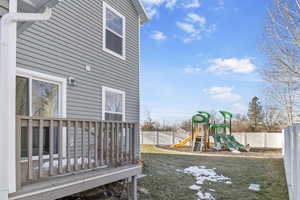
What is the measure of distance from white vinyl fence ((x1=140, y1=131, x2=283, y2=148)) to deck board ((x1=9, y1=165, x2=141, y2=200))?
52.1ft

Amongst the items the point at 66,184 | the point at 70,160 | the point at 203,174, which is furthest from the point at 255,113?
the point at 66,184

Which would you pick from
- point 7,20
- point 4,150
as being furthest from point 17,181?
point 7,20

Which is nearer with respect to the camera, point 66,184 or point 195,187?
point 66,184

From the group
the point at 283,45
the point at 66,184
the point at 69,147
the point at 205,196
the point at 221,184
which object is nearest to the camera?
the point at 66,184

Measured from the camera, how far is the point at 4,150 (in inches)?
101

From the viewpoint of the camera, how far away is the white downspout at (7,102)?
100 inches

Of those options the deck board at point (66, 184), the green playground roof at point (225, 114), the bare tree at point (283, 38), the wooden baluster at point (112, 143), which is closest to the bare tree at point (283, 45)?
the bare tree at point (283, 38)

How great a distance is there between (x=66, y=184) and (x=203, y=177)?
5495mm

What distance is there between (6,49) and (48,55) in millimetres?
2829

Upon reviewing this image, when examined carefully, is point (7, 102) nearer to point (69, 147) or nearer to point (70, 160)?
point (69, 147)

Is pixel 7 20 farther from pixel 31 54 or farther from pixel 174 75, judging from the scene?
pixel 174 75

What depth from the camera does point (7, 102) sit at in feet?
8.71

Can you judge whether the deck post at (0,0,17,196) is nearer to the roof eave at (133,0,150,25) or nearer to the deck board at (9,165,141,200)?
the deck board at (9,165,141,200)

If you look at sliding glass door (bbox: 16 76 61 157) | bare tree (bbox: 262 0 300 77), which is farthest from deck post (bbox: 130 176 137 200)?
bare tree (bbox: 262 0 300 77)
